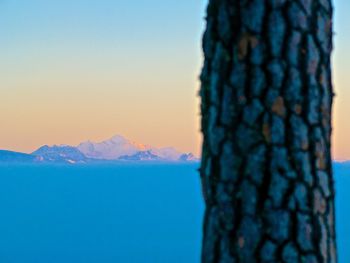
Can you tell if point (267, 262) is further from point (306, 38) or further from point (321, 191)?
point (306, 38)

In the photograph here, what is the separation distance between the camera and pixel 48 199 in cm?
10906

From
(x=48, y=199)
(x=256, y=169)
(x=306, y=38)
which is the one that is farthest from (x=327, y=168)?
(x=48, y=199)

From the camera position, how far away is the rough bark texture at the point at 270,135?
432 centimetres

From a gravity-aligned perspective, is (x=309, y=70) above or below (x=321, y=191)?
above

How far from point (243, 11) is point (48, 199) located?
349 feet

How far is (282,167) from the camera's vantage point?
4316mm

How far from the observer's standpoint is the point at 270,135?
431 cm

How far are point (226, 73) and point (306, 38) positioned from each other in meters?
0.46

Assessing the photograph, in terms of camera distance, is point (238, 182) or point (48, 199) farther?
point (48, 199)

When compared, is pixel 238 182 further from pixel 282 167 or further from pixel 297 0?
pixel 297 0

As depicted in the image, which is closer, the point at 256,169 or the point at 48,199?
the point at 256,169

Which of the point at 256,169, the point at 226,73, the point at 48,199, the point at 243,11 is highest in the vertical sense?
the point at 243,11

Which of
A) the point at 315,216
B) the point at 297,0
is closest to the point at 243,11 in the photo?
the point at 297,0

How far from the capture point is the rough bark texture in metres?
4.32
